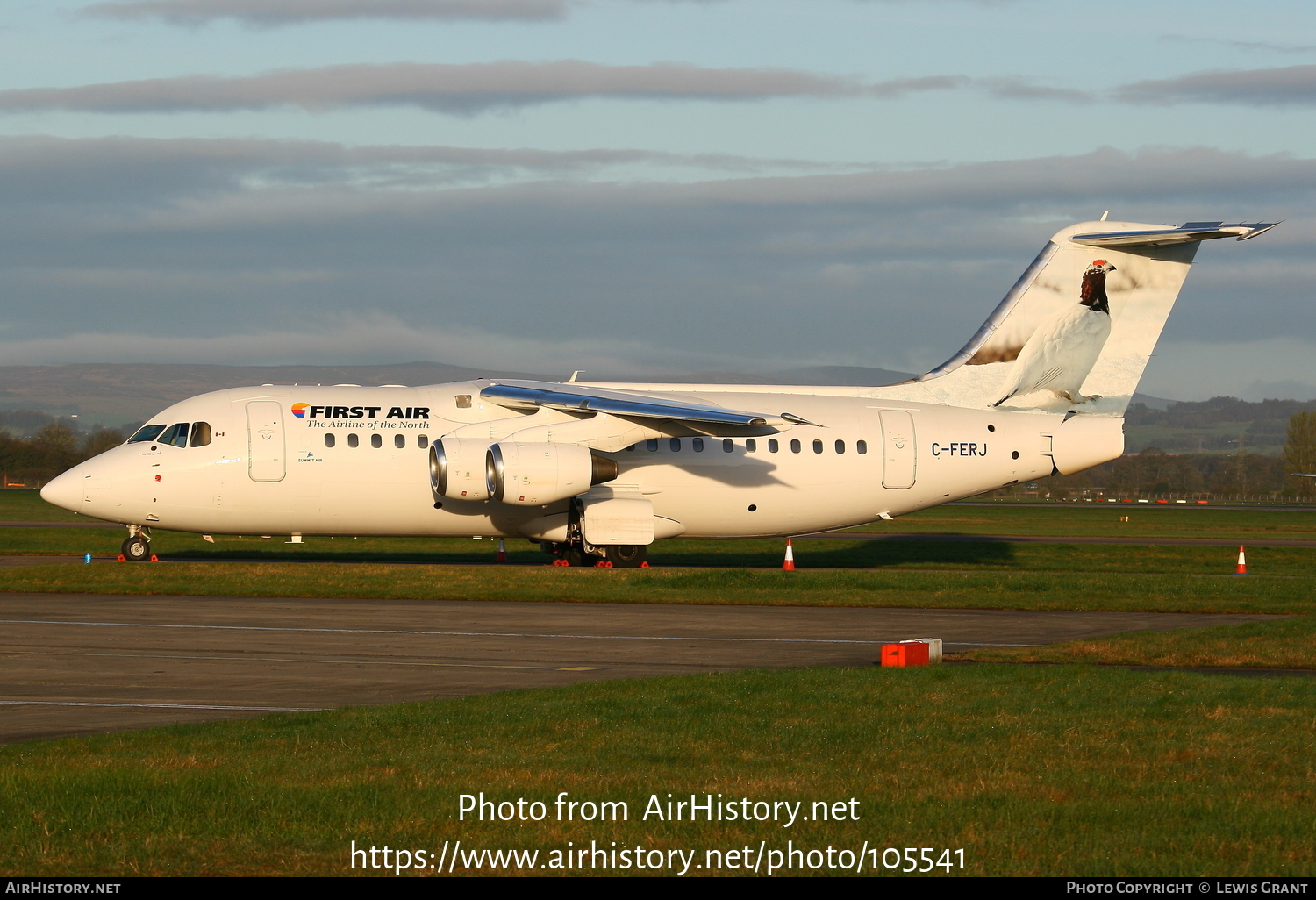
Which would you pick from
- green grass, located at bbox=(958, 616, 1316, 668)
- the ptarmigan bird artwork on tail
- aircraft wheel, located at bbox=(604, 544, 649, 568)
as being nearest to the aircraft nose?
aircraft wheel, located at bbox=(604, 544, 649, 568)

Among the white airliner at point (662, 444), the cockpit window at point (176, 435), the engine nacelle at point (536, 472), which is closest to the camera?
the engine nacelle at point (536, 472)

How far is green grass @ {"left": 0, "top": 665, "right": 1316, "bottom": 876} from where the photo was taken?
730cm

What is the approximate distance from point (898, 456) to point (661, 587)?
8748 mm

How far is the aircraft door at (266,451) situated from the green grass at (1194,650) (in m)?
16.4

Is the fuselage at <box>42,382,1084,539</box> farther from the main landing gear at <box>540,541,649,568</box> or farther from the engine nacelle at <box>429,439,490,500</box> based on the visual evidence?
the engine nacelle at <box>429,439,490,500</box>

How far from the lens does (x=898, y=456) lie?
1208 inches

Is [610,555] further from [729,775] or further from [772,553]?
[729,775]

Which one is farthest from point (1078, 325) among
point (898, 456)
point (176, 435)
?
point (176, 435)

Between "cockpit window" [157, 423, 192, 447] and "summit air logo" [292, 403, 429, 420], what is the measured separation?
7.60 ft

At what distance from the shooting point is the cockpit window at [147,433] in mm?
28594

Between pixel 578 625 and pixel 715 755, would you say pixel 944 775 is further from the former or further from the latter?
pixel 578 625

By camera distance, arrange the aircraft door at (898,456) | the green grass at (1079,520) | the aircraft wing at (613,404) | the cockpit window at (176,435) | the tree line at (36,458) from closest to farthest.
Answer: the aircraft wing at (613,404) → the cockpit window at (176,435) → the aircraft door at (898,456) → the green grass at (1079,520) → the tree line at (36,458)

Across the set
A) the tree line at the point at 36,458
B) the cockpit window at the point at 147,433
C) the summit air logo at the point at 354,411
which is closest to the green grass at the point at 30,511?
the cockpit window at the point at 147,433

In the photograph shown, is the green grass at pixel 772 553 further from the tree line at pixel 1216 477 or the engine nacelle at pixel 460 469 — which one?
the tree line at pixel 1216 477
